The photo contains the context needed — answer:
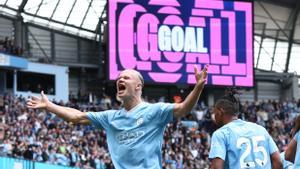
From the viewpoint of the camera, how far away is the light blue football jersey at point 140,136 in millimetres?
6176

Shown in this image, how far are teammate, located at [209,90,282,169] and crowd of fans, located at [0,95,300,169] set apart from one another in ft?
37.8

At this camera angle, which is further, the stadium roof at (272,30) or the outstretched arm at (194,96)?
the stadium roof at (272,30)

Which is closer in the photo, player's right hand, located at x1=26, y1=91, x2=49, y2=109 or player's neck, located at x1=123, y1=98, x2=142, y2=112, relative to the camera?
player's neck, located at x1=123, y1=98, x2=142, y2=112

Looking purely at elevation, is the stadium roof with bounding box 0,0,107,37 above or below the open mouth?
above

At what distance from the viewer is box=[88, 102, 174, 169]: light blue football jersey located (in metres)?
6.18

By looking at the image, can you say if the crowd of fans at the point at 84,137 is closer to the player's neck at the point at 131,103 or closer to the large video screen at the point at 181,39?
the large video screen at the point at 181,39

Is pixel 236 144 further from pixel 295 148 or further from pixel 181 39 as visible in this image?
pixel 181 39

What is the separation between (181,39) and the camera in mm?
36000

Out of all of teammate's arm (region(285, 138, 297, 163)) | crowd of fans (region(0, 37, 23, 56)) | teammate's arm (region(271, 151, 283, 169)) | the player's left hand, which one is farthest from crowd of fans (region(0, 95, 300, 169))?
the player's left hand

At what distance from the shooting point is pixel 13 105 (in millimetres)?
29281

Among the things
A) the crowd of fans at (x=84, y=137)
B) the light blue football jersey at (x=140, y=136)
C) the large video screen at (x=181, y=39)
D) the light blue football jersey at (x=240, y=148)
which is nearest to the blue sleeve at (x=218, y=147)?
the light blue football jersey at (x=240, y=148)

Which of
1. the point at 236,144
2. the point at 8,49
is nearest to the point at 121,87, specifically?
the point at 236,144

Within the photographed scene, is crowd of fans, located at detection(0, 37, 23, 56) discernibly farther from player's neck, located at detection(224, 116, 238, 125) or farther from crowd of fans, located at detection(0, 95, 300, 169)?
player's neck, located at detection(224, 116, 238, 125)

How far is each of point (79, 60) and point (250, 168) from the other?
37808 mm
